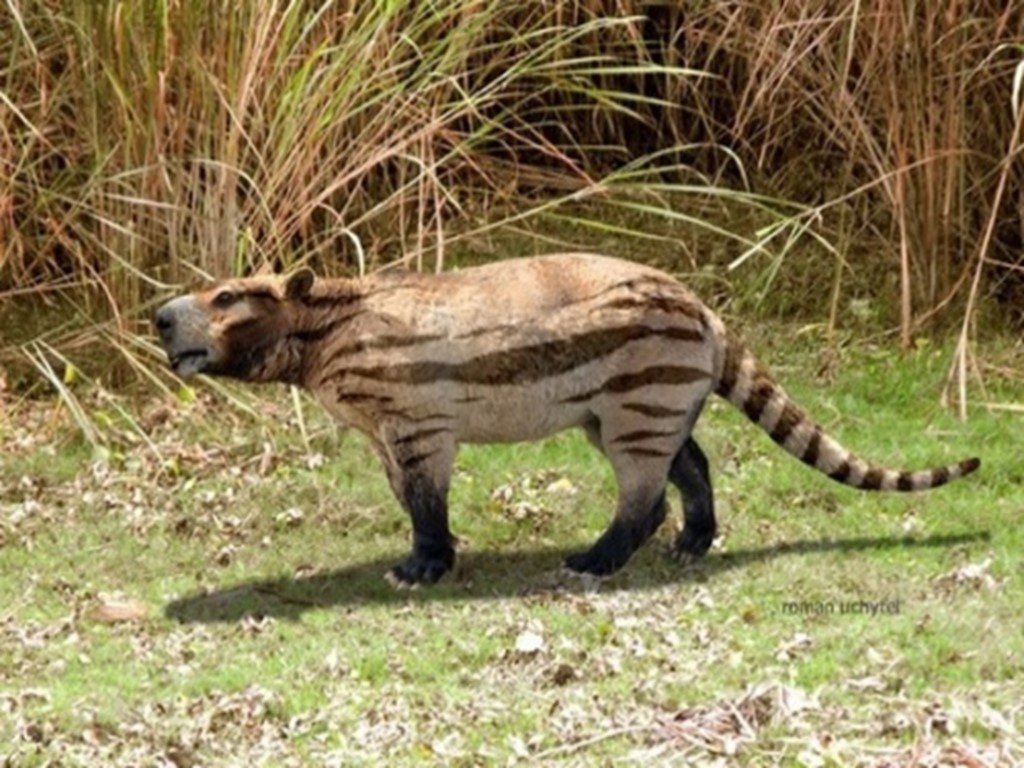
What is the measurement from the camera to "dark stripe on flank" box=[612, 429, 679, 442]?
7.38 meters

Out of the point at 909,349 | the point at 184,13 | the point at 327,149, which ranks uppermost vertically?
the point at 184,13

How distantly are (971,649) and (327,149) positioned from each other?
405 cm

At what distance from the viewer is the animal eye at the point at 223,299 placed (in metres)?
7.57

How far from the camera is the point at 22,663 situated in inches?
277

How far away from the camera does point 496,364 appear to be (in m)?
7.41

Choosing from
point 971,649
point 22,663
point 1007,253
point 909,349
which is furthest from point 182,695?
point 1007,253

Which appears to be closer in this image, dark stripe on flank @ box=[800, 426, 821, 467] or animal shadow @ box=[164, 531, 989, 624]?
animal shadow @ box=[164, 531, 989, 624]

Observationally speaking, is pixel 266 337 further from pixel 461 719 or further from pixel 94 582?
pixel 461 719

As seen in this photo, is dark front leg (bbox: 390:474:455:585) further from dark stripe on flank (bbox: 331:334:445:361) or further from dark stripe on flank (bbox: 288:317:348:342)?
dark stripe on flank (bbox: 288:317:348:342)

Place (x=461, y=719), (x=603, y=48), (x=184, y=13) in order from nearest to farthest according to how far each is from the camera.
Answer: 1. (x=461, y=719)
2. (x=184, y=13)
3. (x=603, y=48)

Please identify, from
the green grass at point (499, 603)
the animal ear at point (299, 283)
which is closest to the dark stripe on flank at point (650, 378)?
the green grass at point (499, 603)

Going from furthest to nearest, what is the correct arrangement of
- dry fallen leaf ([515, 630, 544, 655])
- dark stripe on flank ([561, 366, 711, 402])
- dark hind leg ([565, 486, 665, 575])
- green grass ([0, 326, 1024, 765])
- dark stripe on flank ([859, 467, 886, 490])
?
dark stripe on flank ([859, 467, 886, 490]), dark hind leg ([565, 486, 665, 575]), dark stripe on flank ([561, 366, 711, 402]), dry fallen leaf ([515, 630, 544, 655]), green grass ([0, 326, 1024, 765])

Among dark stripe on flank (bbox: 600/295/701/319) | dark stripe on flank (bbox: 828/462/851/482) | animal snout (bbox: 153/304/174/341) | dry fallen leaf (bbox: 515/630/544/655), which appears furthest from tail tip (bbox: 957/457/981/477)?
animal snout (bbox: 153/304/174/341)

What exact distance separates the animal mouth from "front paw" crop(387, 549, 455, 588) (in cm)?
87
